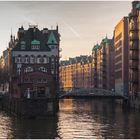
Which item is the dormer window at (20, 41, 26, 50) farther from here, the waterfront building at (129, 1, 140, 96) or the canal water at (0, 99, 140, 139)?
the canal water at (0, 99, 140, 139)

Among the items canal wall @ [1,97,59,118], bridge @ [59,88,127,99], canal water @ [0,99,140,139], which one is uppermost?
bridge @ [59,88,127,99]

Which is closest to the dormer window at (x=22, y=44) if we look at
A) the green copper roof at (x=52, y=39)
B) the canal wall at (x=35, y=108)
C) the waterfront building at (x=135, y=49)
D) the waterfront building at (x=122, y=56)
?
the green copper roof at (x=52, y=39)

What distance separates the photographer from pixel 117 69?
173 meters

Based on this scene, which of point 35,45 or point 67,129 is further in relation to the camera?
point 35,45

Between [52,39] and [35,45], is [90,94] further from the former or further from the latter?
[52,39]

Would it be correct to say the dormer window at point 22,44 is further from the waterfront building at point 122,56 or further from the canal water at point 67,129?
the canal water at point 67,129

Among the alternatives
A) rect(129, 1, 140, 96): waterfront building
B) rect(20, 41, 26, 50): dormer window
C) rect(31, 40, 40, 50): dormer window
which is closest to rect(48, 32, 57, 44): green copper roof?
rect(31, 40, 40, 50): dormer window

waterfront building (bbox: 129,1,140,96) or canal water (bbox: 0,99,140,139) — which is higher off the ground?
waterfront building (bbox: 129,1,140,96)

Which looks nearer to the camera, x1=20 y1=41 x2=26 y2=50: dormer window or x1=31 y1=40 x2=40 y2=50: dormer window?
x1=31 y1=40 x2=40 y2=50: dormer window

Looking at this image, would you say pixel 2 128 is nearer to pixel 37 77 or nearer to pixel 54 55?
pixel 37 77

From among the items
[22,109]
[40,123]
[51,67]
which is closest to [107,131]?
[40,123]

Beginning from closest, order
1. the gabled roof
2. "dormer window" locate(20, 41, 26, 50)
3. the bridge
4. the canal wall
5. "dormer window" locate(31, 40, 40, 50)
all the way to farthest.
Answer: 1. the canal wall
2. the bridge
3. "dormer window" locate(31, 40, 40, 50)
4. "dormer window" locate(20, 41, 26, 50)
5. the gabled roof

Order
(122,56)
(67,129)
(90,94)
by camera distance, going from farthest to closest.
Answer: (122,56) < (90,94) < (67,129)

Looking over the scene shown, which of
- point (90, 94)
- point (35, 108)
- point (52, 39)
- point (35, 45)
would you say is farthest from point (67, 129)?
point (52, 39)
